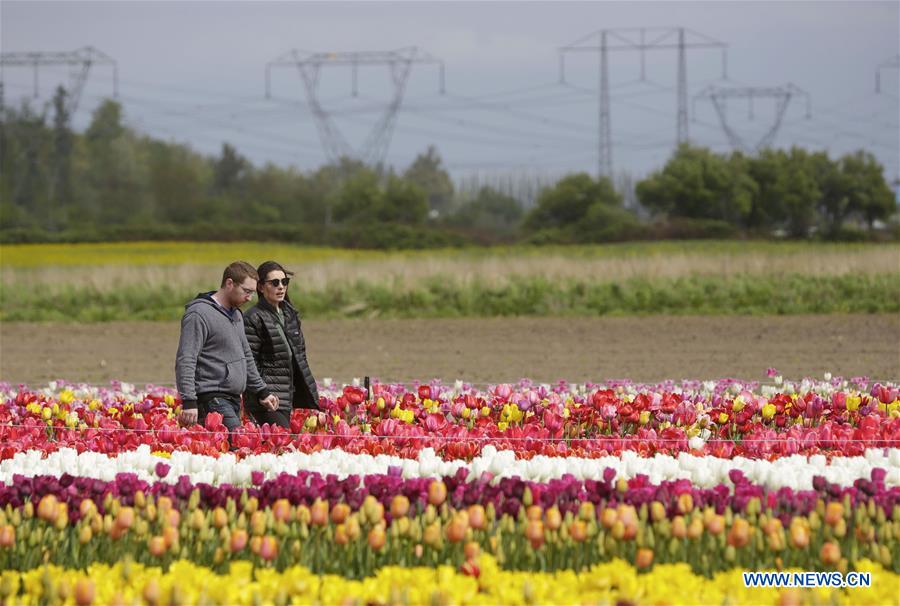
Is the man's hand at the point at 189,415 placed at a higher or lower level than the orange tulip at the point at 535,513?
lower

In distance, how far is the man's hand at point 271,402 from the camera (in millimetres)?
7441

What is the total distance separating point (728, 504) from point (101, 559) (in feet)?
7.82

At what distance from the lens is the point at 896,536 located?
4.68 meters

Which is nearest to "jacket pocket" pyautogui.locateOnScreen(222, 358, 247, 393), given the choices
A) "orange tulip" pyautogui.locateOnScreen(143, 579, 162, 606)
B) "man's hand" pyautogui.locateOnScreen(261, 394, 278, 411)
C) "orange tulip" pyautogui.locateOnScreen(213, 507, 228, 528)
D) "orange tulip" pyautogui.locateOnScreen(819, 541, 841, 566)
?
"man's hand" pyautogui.locateOnScreen(261, 394, 278, 411)

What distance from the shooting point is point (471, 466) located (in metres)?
5.51

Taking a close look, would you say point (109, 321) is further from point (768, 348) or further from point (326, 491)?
point (326, 491)

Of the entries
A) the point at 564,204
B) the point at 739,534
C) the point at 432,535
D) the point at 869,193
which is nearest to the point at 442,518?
the point at 432,535

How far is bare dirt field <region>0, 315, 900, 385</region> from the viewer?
13742 mm

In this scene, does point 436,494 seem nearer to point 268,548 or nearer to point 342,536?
point 342,536

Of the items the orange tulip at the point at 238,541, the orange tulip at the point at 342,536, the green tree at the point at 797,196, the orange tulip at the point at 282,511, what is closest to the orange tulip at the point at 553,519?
the orange tulip at the point at 342,536

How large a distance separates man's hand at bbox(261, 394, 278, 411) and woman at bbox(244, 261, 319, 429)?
119 mm

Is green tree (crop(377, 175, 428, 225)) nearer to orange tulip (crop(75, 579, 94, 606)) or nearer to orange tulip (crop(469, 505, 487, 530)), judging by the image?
orange tulip (crop(469, 505, 487, 530))

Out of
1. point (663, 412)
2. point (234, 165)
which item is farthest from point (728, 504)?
point (234, 165)

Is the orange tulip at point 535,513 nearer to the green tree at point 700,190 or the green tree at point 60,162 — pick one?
the green tree at point 60,162
